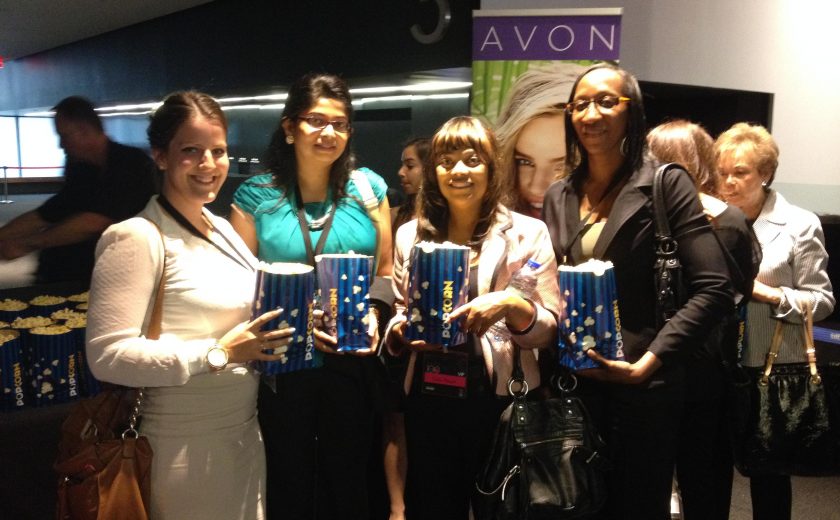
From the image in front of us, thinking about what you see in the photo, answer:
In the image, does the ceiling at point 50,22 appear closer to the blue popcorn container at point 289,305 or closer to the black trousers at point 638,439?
the blue popcorn container at point 289,305

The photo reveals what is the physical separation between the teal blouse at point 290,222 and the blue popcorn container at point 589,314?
0.67m

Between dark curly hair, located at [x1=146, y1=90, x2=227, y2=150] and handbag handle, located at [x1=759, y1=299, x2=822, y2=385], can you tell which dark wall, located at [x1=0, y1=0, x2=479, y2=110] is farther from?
handbag handle, located at [x1=759, y1=299, x2=822, y2=385]

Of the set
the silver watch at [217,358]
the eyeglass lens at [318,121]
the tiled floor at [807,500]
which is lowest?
the tiled floor at [807,500]

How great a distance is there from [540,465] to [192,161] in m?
1.27

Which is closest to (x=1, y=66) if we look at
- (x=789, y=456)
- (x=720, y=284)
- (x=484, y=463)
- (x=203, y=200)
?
(x=203, y=200)

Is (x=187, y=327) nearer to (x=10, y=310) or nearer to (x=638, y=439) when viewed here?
(x=638, y=439)

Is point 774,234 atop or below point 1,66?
below

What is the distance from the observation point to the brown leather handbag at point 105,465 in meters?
1.66

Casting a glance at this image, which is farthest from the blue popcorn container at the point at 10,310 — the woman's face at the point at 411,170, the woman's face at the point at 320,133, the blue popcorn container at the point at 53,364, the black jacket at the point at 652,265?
the black jacket at the point at 652,265

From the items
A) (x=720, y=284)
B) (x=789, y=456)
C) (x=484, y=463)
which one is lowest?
(x=789, y=456)

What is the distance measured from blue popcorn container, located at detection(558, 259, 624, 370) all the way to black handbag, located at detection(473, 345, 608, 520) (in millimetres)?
211

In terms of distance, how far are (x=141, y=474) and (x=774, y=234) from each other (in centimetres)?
247

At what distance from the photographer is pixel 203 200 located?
1.83 metres

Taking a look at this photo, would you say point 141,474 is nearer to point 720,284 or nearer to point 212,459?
point 212,459
